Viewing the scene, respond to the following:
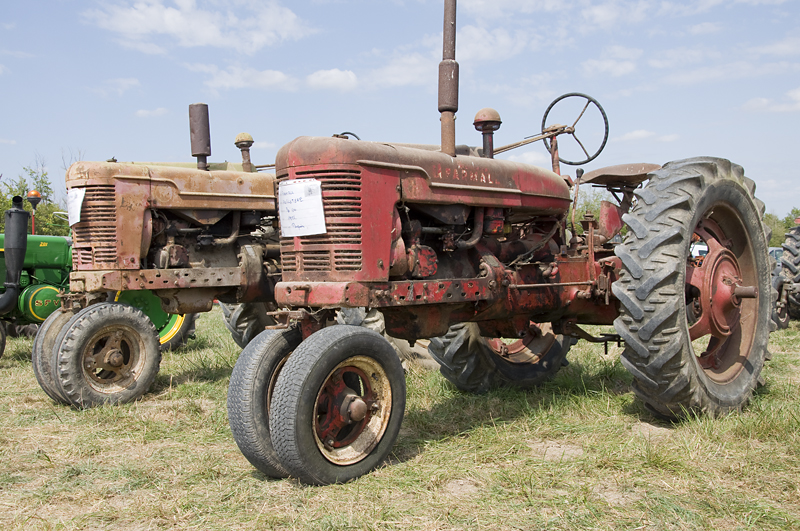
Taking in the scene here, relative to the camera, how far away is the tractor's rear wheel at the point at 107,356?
531 centimetres

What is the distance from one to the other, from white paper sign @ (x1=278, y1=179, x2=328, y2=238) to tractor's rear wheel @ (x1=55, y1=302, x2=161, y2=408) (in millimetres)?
2666

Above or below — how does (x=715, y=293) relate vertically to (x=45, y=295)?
above

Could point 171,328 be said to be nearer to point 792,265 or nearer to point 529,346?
point 529,346

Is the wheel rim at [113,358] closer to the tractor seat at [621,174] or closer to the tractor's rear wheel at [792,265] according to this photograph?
the tractor seat at [621,174]

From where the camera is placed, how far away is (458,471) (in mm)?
3316

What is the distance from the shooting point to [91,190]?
5.72 metres

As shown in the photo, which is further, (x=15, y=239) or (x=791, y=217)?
(x=791, y=217)

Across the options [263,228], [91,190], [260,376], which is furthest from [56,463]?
[263,228]

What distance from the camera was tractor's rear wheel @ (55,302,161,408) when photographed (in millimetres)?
5309

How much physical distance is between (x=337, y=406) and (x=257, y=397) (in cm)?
39

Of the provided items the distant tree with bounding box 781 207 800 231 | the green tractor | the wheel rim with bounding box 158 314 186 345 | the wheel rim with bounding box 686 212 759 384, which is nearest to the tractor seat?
the wheel rim with bounding box 686 212 759 384

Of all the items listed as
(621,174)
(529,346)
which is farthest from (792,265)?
(529,346)

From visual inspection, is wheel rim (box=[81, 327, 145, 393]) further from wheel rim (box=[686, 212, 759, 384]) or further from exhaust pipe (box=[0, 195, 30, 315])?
wheel rim (box=[686, 212, 759, 384])

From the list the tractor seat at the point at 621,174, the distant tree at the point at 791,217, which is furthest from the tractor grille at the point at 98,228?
the distant tree at the point at 791,217
